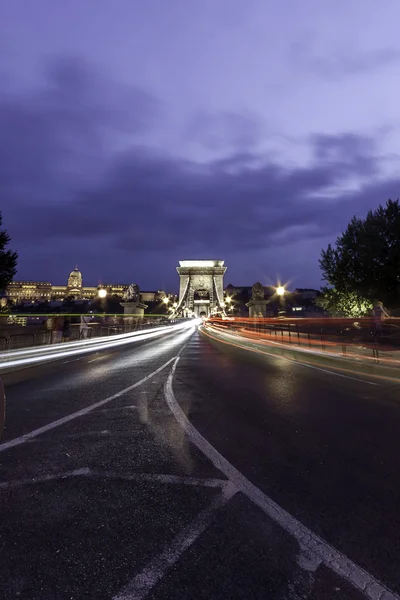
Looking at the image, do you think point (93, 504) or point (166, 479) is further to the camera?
point (166, 479)

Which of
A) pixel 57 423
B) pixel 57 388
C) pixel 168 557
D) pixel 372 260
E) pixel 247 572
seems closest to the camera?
pixel 247 572

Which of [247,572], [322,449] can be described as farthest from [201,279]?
[247,572]

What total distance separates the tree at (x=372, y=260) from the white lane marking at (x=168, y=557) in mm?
31695

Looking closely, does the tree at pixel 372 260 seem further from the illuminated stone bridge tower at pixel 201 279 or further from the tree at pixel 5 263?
the illuminated stone bridge tower at pixel 201 279

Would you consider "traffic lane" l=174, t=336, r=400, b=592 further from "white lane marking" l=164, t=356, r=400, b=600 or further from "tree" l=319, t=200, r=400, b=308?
"tree" l=319, t=200, r=400, b=308

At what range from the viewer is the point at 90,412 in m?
6.71

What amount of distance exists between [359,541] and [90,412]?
5074 millimetres

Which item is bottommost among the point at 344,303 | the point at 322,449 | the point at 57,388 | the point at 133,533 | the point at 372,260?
the point at 322,449

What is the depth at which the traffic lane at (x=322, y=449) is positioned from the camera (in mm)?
2945

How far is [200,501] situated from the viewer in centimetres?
335

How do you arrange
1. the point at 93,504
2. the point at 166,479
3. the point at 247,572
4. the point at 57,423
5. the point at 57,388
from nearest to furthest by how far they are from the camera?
1. the point at 247,572
2. the point at 93,504
3. the point at 166,479
4. the point at 57,423
5. the point at 57,388

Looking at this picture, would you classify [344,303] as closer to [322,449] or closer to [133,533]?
[322,449]

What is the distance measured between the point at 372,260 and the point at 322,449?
30.5m

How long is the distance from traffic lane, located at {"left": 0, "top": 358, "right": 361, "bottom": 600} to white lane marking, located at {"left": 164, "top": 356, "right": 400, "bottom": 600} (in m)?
0.09
